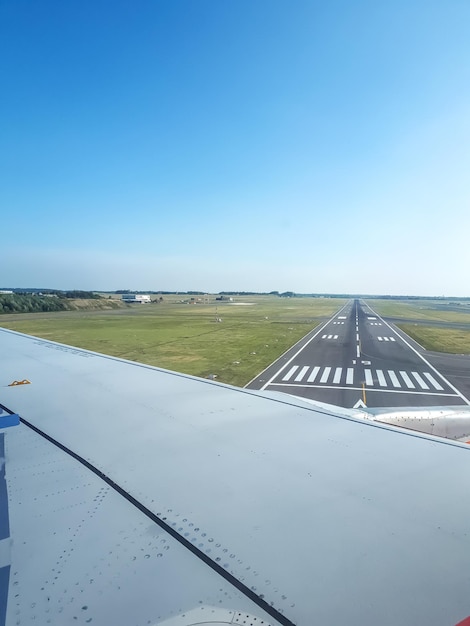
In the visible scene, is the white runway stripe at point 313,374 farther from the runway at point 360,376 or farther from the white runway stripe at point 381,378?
the white runway stripe at point 381,378

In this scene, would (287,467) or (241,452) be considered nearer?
(287,467)

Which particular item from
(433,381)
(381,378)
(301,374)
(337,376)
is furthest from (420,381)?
(301,374)

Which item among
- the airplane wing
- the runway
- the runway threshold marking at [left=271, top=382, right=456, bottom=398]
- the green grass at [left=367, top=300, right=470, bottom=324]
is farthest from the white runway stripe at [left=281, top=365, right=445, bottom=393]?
the green grass at [left=367, top=300, right=470, bottom=324]

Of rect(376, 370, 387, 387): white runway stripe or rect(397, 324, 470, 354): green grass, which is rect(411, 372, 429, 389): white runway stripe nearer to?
rect(376, 370, 387, 387): white runway stripe

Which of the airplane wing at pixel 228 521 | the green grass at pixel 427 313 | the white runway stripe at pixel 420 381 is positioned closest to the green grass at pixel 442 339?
the white runway stripe at pixel 420 381

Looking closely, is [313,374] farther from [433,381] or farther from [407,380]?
[433,381]

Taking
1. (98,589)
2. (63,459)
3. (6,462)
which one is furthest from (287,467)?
(6,462)

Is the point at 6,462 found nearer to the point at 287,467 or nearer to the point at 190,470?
the point at 190,470
